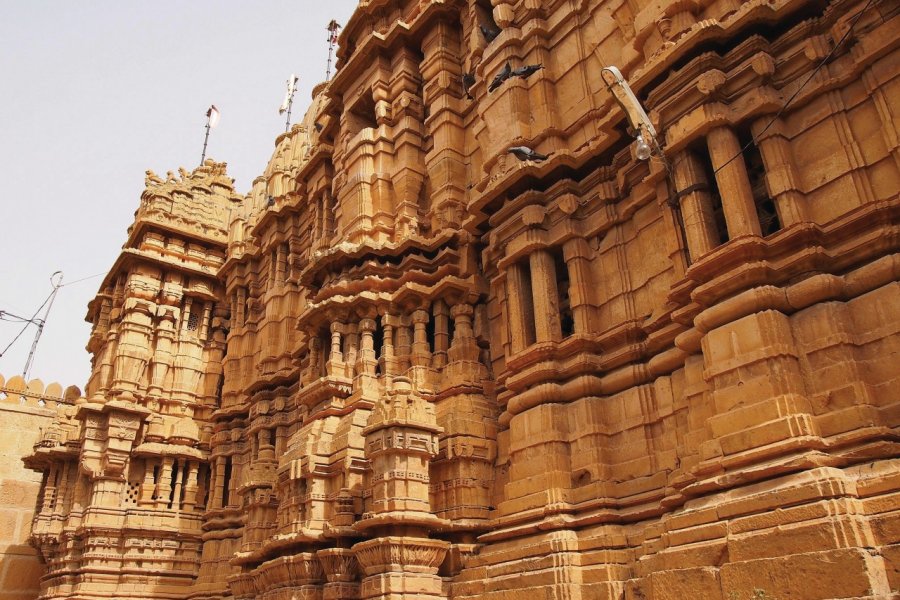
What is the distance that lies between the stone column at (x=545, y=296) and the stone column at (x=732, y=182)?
3730 mm

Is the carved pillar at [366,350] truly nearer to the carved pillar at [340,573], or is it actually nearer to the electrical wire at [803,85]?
the carved pillar at [340,573]

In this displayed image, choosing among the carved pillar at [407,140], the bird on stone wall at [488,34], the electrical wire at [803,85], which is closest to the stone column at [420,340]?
the carved pillar at [407,140]

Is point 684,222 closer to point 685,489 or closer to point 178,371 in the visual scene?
point 685,489

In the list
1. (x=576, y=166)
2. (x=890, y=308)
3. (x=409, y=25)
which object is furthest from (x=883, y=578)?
(x=409, y=25)

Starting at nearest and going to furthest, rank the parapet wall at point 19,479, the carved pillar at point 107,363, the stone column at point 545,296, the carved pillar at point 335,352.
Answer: the stone column at point 545,296, the carved pillar at point 335,352, the carved pillar at point 107,363, the parapet wall at point 19,479

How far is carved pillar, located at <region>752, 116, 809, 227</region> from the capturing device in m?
9.21

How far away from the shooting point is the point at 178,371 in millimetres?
26797

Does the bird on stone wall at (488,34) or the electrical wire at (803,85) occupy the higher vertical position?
the bird on stone wall at (488,34)

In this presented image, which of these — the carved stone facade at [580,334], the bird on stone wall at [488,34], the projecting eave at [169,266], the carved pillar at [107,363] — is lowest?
the carved stone facade at [580,334]

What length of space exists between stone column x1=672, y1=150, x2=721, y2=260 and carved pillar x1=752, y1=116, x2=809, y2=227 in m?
0.87

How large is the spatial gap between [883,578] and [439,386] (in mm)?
9286

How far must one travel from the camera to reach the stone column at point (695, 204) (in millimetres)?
9938

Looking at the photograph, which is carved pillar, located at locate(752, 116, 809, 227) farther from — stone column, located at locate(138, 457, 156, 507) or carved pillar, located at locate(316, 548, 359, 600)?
stone column, located at locate(138, 457, 156, 507)

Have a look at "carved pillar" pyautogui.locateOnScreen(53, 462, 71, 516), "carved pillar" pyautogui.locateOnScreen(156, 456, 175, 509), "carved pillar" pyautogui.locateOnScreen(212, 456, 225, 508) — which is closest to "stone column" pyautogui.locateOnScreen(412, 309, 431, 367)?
"carved pillar" pyautogui.locateOnScreen(212, 456, 225, 508)
